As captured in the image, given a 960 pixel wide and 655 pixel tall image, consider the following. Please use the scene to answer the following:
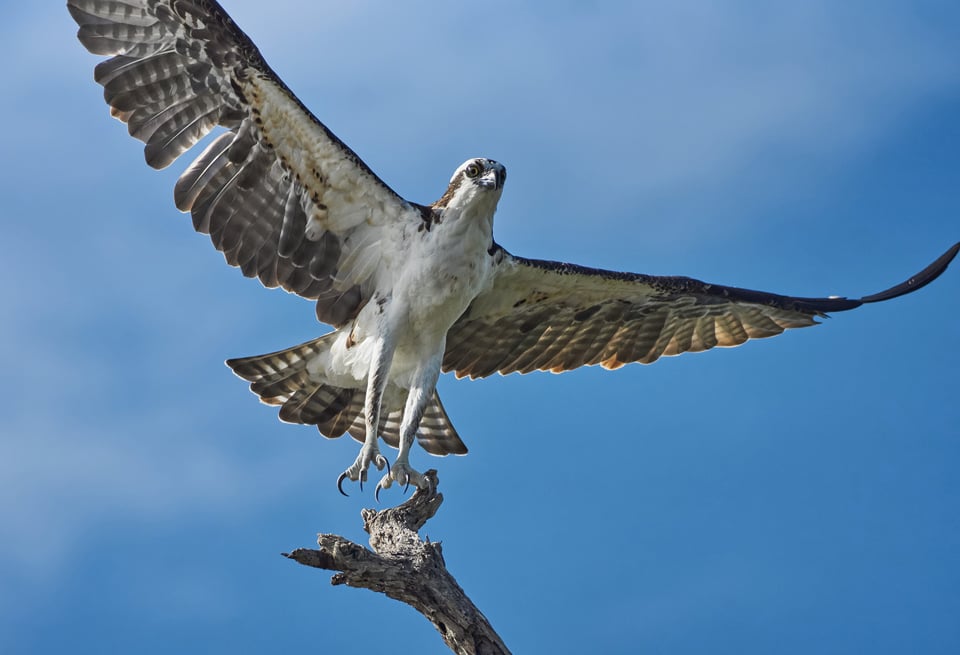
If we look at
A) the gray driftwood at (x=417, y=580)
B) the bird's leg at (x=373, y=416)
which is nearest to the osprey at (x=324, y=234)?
the bird's leg at (x=373, y=416)

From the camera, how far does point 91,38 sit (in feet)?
30.0

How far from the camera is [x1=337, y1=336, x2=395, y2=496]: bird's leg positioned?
8.88 meters

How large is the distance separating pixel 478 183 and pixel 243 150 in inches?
74.2

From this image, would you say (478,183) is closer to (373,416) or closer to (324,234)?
(324,234)

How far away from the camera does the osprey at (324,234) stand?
29.5ft

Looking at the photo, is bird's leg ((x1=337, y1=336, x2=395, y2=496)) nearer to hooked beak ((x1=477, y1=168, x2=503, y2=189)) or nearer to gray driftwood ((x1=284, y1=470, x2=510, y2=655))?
gray driftwood ((x1=284, y1=470, x2=510, y2=655))

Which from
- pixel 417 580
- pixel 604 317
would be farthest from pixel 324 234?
pixel 417 580

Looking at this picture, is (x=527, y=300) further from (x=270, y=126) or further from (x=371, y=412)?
(x=270, y=126)

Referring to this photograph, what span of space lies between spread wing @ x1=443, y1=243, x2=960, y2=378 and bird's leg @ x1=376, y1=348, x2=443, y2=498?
3.43 ft

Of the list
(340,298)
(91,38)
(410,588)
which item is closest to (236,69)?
(91,38)

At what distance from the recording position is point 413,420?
9.07 metres

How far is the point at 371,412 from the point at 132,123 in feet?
9.70

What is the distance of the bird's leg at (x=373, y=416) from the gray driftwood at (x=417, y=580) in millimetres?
914

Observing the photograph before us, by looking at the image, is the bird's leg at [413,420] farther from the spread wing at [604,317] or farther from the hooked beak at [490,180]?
the hooked beak at [490,180]
